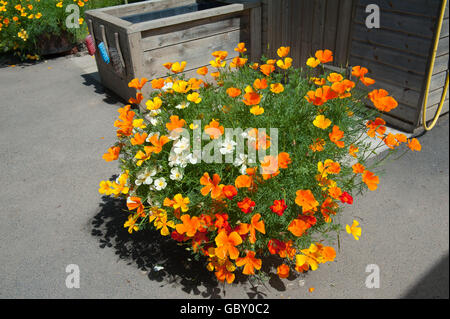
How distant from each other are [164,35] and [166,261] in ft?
9.32

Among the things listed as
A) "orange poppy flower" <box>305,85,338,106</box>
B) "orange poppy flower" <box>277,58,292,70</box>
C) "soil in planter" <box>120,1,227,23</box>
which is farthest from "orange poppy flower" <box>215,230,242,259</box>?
"soil in planter" <box>120,1,227,23</box>

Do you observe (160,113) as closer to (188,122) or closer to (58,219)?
(188,122)

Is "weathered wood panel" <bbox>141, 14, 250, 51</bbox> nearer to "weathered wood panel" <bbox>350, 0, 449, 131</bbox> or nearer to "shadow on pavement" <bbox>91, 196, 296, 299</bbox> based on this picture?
"weathered wood panel" <bbox>350, 0, 449, 131</bbox>

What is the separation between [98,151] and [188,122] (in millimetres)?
2040

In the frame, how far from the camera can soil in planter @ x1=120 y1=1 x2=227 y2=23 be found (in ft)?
18.1

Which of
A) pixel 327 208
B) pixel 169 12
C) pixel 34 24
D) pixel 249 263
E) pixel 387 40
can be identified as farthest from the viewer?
pixel 34 24

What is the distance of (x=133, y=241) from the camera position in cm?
313

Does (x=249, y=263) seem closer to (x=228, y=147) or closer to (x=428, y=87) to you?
(x=228, y=147)

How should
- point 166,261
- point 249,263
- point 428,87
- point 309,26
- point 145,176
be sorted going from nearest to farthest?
1. point 249,263
2. point 145,176
3. point 166,261
4. point 428,87
5. point 309,26

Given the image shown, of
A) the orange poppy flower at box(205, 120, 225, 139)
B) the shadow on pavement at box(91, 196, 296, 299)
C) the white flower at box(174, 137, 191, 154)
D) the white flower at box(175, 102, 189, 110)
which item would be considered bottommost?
the shadow on pavement at box(91, 196, 296, 299)

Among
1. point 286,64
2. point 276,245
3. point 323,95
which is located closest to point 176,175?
point 276,245

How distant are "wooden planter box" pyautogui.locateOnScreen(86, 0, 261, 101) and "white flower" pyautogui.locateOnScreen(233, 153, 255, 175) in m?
2.76

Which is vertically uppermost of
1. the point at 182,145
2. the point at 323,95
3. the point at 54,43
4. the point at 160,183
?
the point at 323,95
